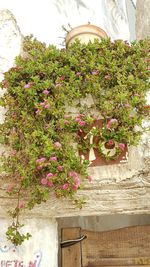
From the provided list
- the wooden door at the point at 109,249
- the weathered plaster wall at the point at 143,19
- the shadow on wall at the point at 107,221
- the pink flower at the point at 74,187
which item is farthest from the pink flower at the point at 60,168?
the weathered plaster wall at the point at 143,19

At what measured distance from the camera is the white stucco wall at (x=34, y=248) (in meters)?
2.38

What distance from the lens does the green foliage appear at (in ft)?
7.61

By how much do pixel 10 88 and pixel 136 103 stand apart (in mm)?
933

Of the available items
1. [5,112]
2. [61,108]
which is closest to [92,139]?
[61,108]

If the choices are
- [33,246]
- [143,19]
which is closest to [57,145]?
[33,246]

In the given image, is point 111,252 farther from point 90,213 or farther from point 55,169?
point 55,169

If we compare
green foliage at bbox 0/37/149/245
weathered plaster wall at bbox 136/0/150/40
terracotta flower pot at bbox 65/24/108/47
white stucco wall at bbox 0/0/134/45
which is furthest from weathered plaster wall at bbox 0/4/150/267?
weathered plaster wall at bbox 136/0/150/40

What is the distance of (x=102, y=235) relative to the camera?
9.00 ft

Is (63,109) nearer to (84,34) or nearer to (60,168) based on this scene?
(60,168)

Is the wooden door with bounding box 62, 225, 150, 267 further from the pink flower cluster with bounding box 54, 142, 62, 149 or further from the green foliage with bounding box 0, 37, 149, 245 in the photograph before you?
the pink flower cluster with bounding box 54, 142, 62, 149

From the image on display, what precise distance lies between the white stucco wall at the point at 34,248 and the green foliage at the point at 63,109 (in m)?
0.11

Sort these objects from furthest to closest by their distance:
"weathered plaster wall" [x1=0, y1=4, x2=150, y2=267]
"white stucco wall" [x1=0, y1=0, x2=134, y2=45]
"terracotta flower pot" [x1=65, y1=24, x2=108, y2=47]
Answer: "white stucco wall" [x1=0, y1=0, x2=134, y2=45]
"terracotta flower pot" [x1=65, y1=24, x2=108, y2=47]
"weathered plaster wall" [x1=0, y1=4, x2=150, y2=267]

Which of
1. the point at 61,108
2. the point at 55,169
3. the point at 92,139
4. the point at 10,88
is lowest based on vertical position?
the point at 55,169

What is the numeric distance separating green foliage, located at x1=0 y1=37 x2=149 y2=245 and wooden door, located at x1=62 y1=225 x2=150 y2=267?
48 centimetres
